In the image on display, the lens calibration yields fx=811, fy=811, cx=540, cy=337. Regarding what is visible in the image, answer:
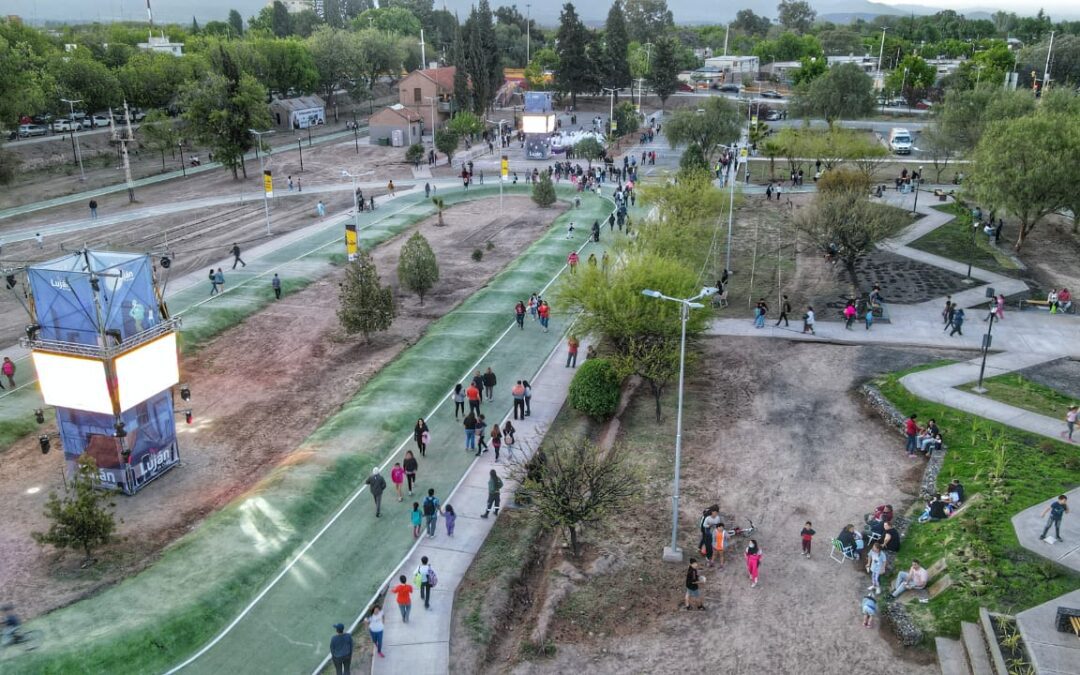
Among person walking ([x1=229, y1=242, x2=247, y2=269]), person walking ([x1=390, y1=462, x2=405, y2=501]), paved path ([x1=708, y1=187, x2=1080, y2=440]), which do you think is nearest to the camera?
person walking ([x1=390, y1=462, x2=405, y2=501])

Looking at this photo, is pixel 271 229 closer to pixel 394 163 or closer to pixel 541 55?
pixel 394 163

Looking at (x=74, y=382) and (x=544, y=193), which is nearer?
(x=74, y=382)

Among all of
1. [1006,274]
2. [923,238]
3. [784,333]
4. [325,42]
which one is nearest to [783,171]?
[923,238]

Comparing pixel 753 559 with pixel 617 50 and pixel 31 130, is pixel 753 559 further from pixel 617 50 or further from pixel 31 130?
pixel 617 50

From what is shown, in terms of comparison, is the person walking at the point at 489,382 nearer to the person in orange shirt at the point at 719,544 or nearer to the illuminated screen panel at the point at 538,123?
the person in orange shirt at the point at 719,544

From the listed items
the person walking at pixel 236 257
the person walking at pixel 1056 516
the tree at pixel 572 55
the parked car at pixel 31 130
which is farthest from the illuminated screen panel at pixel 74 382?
the tree at pixel 572 55

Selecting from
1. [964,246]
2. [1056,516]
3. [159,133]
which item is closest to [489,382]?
[1056,516]

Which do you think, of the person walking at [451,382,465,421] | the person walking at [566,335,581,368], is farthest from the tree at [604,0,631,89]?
the person walking at [451,382,465,421]

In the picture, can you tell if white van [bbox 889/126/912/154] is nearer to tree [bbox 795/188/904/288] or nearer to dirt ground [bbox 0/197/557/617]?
tree [bbox 795/188/904/288]
